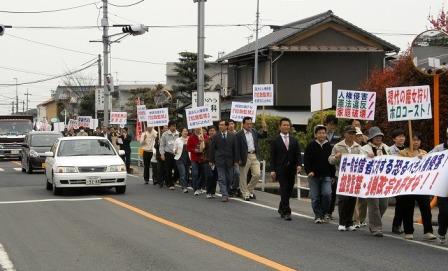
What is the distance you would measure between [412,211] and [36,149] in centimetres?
1892

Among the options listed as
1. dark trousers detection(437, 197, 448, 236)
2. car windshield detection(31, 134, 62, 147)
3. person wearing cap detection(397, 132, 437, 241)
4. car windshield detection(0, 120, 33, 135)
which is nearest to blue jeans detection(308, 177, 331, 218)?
person wearing cap detection(397, 132, 437, 241)

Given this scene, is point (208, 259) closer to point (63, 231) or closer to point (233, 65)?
point (63, 231)

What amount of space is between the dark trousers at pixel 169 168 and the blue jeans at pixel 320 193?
708 cm

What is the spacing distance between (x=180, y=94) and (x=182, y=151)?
39377 millimetres

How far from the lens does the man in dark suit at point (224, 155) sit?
50.6 feet

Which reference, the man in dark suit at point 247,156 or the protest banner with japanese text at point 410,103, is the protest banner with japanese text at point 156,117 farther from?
the protest banner with japanese text at point 410,103

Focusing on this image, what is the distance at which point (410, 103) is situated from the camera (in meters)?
12.5

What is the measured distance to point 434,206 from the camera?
14273 mm

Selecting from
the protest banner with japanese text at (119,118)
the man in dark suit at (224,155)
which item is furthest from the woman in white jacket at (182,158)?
the protest banner with japanese text at (119,118)

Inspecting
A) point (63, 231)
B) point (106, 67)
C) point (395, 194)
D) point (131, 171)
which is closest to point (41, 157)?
point (131, 171)

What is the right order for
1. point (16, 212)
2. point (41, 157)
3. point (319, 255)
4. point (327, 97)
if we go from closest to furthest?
point (319, 255), point (16, 212), point (327, 97), point (41, 157)

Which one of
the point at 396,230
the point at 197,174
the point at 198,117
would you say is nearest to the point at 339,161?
the point at 396,230

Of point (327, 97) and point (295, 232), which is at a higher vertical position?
point (327, 97)

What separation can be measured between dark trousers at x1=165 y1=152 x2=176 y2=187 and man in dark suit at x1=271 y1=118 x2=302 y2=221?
246 inches
